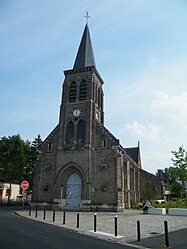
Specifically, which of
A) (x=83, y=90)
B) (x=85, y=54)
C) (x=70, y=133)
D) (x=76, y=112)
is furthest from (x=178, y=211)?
(x=85, y=54)

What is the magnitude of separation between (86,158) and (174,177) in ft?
34.2

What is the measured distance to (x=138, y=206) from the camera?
1196 inches

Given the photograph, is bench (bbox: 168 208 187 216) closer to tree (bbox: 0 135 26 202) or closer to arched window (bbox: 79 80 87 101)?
arched window (bbox: 79 80 87 101)

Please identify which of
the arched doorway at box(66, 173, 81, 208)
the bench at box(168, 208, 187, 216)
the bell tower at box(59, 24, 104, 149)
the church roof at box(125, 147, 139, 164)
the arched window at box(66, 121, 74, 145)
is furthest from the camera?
the church roof at box(125, 147, 139, 164)

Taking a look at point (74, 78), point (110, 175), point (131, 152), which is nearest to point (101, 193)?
point (110, 175)

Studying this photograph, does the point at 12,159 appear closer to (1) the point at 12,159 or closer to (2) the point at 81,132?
(1) the point at 12,159

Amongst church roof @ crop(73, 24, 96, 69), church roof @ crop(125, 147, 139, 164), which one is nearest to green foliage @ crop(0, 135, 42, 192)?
church roof @ crop(73, 24, 96, 69)

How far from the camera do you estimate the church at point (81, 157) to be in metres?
25.3

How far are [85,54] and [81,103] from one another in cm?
749

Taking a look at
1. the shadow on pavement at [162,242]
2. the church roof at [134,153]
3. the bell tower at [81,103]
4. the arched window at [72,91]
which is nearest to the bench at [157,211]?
the bell tower at [81,103]

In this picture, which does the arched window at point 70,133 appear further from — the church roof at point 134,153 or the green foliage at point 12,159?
the church roof at point 134,153

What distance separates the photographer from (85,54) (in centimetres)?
3195

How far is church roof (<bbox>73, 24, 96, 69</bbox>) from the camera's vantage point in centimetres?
3147

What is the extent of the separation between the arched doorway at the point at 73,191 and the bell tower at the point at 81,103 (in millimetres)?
3687
